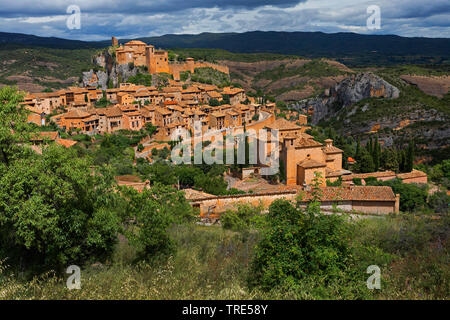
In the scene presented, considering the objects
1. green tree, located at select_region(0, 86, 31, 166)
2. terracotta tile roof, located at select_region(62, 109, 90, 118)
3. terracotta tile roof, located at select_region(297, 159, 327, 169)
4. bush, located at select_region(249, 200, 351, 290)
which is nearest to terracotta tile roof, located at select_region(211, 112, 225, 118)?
terracotta tile roof, located at select_region(62, 109, 90, 118)

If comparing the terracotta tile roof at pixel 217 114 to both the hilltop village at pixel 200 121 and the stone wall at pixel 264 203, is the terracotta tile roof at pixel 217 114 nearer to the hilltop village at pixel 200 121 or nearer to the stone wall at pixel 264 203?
the hilltop village at pixel 200 121

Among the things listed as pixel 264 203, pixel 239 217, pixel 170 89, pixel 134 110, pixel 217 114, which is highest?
pixel 170 89

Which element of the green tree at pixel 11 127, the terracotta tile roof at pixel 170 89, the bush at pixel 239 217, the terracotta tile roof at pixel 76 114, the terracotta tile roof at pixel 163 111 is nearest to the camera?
the green tree at pixel 11 127

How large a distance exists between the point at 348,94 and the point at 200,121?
161ft

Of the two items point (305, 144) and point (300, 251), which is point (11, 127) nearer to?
point (300, 251)

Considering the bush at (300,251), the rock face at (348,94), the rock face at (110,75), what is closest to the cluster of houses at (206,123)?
the rock face at (110,75)

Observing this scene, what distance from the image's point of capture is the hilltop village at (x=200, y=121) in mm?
21312

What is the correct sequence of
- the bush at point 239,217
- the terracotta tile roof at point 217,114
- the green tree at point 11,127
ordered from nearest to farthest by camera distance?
the green tree at point 11,127, the bush at point 239,217, the terracotta tile roof at point 217,114

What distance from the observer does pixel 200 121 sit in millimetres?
45969

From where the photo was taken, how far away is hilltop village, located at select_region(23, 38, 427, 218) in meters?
21.3

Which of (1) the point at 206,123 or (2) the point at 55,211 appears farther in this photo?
(1) the point at 206,123

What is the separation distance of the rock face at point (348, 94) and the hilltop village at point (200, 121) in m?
21.7

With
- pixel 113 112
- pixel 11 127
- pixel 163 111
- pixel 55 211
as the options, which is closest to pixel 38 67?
pixel 113 112

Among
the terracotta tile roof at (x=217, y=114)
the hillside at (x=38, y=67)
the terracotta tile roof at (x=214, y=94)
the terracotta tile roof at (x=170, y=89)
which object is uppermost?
the hillside at (x=38, y=67)
